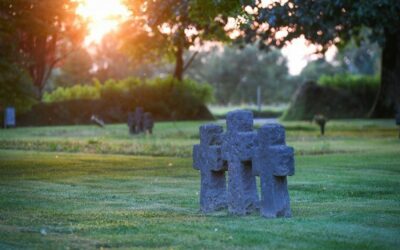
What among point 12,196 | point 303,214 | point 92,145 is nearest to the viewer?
point 303,214

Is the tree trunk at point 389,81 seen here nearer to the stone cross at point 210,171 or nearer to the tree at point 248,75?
the stone cross at point 210,171

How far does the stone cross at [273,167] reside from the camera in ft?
39.3

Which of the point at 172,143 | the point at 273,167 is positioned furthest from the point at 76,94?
the point at 273,167

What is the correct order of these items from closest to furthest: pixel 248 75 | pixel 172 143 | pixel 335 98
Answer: pixel 172 143 → pixel 335 98 → pixel 248 75

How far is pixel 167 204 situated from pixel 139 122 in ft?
88.1

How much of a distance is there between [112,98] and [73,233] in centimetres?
4704

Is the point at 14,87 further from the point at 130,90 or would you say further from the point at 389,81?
the point at 130,90

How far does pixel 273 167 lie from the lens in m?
12.0

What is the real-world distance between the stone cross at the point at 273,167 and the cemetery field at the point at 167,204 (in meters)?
0.26

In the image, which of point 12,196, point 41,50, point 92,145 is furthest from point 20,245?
point 41,50

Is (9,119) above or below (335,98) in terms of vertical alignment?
below

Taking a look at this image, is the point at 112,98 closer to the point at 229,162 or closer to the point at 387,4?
the point at 387,4

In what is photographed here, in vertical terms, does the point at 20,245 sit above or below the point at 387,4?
below

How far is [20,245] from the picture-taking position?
10312 millimetres
